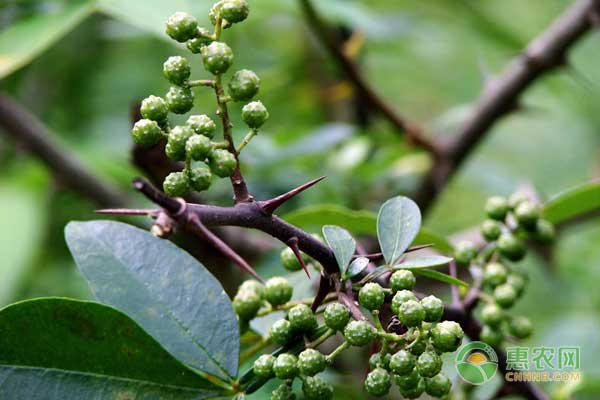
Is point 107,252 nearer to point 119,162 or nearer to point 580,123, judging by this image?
point 119,162

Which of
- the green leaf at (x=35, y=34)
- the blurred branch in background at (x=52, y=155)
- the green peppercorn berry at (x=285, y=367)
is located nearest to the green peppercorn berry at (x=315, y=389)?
the green peppercorn berry at (x=285, y=367)

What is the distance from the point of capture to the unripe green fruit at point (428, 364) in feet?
2.35

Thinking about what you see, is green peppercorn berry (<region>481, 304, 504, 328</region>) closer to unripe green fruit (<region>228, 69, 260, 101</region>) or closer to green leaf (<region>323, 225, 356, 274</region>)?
green leaf (<region>323, 225, 356, 274</region>)

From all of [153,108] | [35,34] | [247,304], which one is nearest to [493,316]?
[247,304]

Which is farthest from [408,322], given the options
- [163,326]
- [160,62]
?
[160,62]

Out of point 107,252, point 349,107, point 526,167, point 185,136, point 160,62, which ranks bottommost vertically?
point 526,167

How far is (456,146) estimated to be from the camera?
6.67 ft

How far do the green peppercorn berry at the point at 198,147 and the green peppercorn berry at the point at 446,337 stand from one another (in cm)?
28

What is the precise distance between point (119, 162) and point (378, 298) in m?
1.55

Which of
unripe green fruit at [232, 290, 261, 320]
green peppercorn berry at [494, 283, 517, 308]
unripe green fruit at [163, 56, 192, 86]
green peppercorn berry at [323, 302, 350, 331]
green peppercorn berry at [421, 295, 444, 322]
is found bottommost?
green peppercorn berry at [494, 283, 517, 308]

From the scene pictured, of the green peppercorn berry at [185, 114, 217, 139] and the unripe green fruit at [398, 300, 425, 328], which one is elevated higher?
the green peppercorn berry at [185, 114, 217, 139]

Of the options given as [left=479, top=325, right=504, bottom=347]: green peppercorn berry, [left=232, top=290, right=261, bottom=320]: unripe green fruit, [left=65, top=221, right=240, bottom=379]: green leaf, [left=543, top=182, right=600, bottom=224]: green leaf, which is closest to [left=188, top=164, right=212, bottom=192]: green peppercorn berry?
[left=65, top=221, right=240, bottom=379]: green leaf

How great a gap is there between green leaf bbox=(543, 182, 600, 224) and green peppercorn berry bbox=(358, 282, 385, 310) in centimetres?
61

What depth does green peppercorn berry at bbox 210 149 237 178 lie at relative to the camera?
70 centimetres
